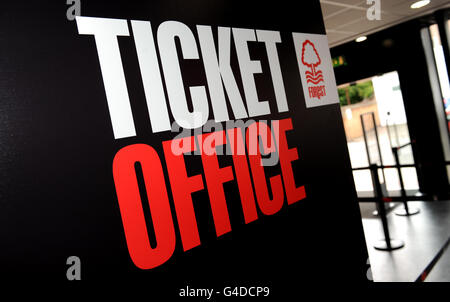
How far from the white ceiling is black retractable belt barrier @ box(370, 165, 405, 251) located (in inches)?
70.8

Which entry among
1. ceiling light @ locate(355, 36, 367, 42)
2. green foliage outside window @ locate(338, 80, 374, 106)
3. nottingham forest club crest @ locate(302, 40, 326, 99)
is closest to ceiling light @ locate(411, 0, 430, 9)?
ceiling light @ locate(355, 36, 367, 42)

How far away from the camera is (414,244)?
13.0 feet

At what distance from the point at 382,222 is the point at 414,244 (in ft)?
1.53

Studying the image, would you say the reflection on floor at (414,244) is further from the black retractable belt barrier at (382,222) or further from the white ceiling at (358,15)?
the white ceiling at (358,15)

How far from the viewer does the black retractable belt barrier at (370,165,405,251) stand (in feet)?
12.6

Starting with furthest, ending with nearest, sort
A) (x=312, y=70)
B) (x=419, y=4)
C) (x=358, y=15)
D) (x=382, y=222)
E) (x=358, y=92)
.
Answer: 1. (x=358, y=92)
2. (x=419, y=4)
3. (x=358, y=15)
4. (x=382, y=222)
5. (x=312, y=70)

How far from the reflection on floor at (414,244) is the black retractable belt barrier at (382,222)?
2.5 inches

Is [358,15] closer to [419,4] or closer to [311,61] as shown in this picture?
[419,4]

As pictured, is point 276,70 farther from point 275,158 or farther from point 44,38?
point 44,38

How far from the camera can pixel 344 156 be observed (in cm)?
265

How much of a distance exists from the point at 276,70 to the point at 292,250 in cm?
115

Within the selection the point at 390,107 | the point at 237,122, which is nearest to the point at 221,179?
the point at 237,122

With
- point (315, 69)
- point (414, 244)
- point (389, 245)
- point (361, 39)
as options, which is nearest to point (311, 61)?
point (315, 69)

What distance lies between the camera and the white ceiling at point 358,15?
3684mm
